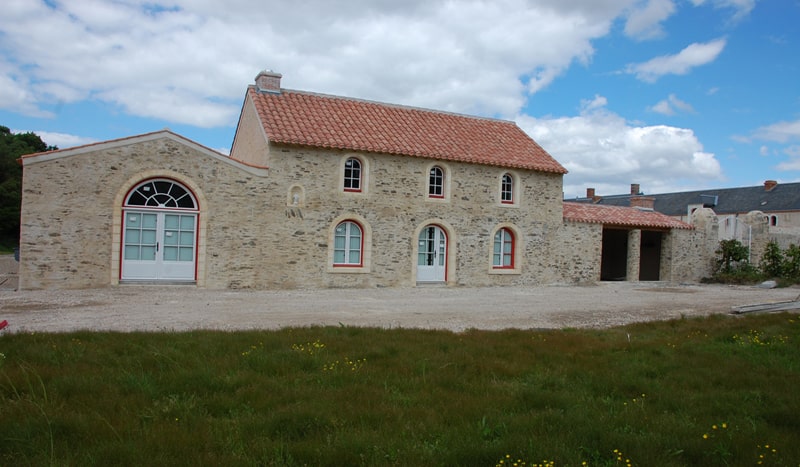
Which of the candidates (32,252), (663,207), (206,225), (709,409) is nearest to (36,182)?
(32,252)

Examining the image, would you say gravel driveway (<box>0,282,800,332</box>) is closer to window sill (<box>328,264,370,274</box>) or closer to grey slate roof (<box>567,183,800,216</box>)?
window sill (<box>328,264,370,274</box>)

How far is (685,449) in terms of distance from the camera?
417 centimetres

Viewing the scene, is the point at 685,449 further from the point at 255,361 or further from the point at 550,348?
the point at 255,361

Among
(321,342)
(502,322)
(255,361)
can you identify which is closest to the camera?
(255,361)

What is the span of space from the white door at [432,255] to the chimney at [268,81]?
6805 millimetres

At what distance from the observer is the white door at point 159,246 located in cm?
1480

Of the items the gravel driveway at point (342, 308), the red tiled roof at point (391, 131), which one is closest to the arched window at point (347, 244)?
the gravel driveway at point (342, 308)

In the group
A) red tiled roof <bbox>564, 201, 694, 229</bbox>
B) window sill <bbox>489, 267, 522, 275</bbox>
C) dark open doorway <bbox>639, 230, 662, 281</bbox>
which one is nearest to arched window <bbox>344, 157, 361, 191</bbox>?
window sill <bbox>489, 267, 522, 275</bbox>

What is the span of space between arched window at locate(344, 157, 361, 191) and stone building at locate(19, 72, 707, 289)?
1.8 inches

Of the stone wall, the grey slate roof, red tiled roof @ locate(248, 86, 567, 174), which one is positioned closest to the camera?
the stone wall

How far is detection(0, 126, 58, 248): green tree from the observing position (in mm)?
36781

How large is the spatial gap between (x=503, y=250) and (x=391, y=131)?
18.8ft

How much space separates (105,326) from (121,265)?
22.0 ft

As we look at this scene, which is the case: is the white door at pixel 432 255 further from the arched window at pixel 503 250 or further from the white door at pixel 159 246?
the white door at pixel 159 246
